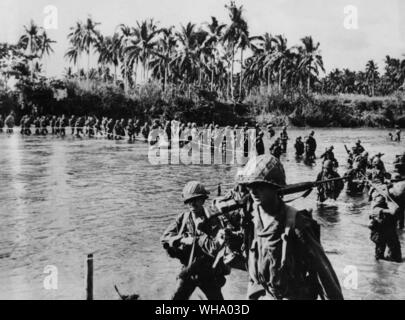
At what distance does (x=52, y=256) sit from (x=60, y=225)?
2.40 metres

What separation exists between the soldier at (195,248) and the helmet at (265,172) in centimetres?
179

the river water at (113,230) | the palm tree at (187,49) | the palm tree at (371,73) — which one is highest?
the palm tree at (371,73)

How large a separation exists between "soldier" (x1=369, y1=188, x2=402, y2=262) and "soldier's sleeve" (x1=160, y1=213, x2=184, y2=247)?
438 centimetres

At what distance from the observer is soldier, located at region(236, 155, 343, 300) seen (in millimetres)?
2918

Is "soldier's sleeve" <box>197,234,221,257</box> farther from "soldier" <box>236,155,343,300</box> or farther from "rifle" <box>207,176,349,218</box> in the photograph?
"soldier" <box>236,155,343,300</box>

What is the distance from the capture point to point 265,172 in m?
3.01

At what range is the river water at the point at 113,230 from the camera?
767 cm

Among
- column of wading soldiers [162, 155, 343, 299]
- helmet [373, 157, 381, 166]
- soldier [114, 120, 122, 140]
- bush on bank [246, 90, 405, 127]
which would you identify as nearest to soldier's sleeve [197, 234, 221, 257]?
column of wading soldiers [162, 155, 343, 299]

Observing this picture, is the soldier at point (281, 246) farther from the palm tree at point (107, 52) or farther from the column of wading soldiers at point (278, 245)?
the palm tree at point (107, 52)

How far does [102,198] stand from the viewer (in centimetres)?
1466

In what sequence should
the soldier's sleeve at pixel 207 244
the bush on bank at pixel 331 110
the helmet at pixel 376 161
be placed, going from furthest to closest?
the bush on bank at pixel 331 110, the helmet at pixel 376 161, the soldier's sleeve at pixel 207 244

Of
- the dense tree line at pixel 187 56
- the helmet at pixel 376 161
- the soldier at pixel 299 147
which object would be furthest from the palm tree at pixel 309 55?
the helmet at pixel 376 161
